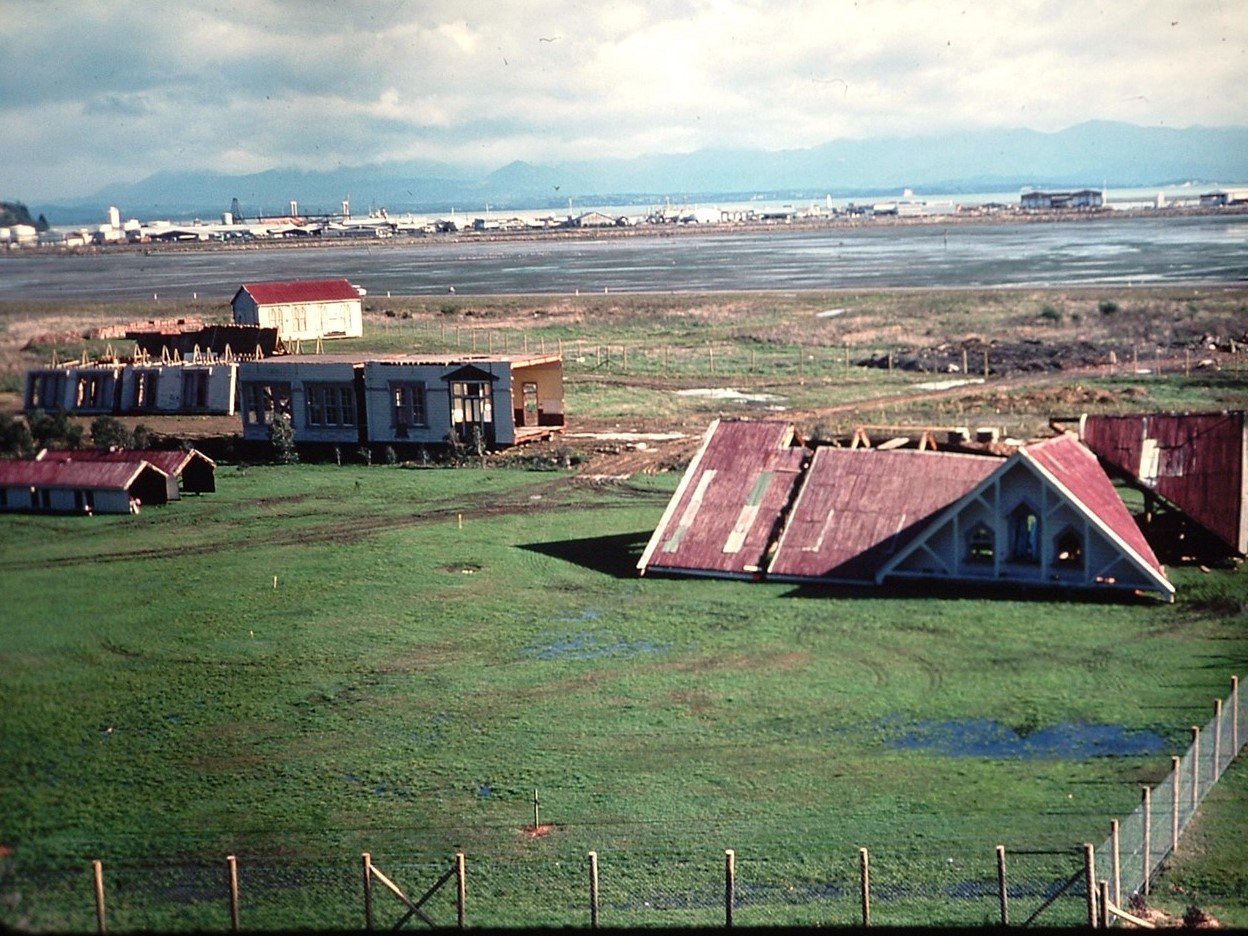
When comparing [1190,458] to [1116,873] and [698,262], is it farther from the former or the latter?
[698,262]

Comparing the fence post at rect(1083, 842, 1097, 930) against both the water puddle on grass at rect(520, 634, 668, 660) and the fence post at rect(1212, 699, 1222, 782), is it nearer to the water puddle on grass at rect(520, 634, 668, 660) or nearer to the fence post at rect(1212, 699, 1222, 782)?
the fence post at rect(1212, 699, 1222, 782)

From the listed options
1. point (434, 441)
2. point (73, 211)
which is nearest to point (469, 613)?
point (73, 211)

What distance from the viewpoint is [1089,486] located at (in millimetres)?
25297

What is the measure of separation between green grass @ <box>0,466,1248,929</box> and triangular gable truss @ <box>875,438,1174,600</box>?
876 mm

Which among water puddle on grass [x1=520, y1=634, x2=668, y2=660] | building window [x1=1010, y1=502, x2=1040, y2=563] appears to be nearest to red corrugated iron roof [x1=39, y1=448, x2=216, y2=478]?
water puddle on grass [x1=520, y1=634, x2=668, y2=660]

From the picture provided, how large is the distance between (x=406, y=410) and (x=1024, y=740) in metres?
24.5

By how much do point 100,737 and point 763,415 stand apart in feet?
101

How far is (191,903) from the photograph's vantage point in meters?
12.7

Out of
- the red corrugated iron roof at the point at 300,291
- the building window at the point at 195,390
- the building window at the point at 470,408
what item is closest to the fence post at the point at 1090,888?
the building window at the point at 195,390

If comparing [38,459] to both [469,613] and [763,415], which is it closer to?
[469,613]

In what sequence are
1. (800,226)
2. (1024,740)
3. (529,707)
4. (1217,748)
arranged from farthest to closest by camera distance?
(800,226)
(529,707)
(1024,740)
(1217,748)

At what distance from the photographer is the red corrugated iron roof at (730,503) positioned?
26.2 meters

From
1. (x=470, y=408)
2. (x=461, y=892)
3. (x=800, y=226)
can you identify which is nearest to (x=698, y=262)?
(x=470, y=408)

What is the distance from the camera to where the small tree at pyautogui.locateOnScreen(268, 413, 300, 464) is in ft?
121
